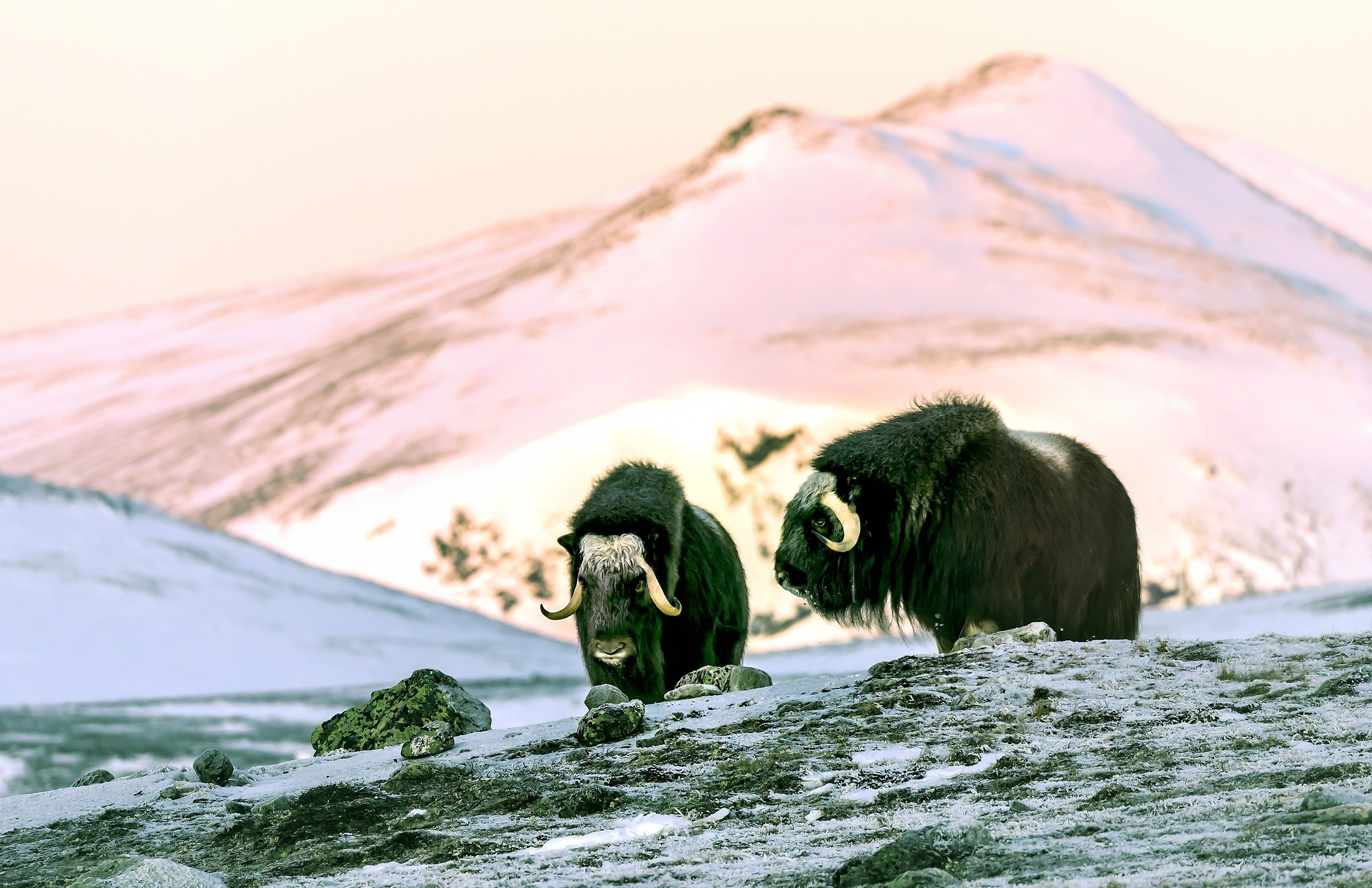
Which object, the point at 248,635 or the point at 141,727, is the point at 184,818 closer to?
the point at 141,727

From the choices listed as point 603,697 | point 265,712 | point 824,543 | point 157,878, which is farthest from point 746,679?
point 265,712

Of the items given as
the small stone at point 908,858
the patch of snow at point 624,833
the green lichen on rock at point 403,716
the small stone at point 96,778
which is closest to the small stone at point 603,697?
the green lichen on rock at point 403,716

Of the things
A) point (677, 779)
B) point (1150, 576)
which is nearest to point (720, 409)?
point (1150, 576)

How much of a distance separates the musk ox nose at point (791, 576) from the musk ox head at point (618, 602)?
742 mm

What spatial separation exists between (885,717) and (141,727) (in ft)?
76.3

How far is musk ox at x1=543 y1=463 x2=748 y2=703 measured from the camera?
11297 millimetres

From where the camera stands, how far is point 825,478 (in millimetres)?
11047

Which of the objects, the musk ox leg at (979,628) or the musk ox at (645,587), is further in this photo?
the musk ox at (645,587)

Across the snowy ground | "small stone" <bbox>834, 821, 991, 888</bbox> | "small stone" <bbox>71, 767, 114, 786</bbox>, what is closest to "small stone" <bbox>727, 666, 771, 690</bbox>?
"small stone" <bbox>71, 767, 114, 786</bbox>

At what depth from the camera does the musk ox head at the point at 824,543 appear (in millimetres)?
10883

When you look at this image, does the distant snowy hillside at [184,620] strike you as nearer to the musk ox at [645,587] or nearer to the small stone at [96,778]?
the small stone at [96,778]

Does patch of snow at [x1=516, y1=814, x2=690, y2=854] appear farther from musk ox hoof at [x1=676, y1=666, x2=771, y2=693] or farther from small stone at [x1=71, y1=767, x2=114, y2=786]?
small stone at [x1=71, y1=767, x2=114, y2=786]

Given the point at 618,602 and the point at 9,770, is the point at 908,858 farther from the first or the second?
the point at 9,770

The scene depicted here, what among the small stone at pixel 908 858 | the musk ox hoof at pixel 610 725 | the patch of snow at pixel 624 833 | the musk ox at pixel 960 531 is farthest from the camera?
the musk ox at pixel 960 531
